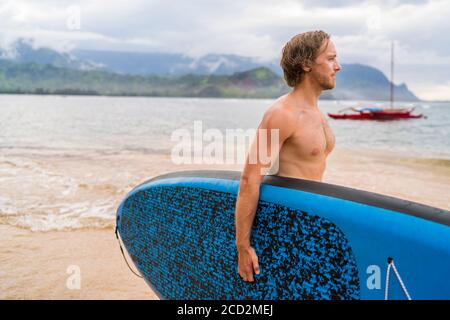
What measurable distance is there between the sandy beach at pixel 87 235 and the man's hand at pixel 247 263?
5.21ft

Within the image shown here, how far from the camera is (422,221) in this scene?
1456mm

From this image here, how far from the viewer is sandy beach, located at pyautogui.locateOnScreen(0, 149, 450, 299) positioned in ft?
10.9

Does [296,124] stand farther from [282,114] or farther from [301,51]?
[301,51]

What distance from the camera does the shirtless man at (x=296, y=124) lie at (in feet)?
5.62

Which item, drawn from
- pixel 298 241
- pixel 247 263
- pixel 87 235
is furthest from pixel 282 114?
pixel 87 235

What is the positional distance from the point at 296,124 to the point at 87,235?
352cm

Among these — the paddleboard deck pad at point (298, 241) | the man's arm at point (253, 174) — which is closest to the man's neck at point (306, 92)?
the man's arm at point (253, 174)

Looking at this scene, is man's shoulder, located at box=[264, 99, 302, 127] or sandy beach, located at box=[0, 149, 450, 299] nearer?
man's shoulder, located at box=[264, 99, 302, 127]

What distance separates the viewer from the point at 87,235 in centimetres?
456

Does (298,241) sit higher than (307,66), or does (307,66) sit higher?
(307,66)

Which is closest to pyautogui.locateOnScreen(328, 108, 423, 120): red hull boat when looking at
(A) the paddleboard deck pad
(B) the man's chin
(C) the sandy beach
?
(C) the sandy beach

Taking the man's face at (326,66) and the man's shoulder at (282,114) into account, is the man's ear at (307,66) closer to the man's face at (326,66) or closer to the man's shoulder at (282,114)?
the man's face at (326,66)

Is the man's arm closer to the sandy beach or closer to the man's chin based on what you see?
the man's chin

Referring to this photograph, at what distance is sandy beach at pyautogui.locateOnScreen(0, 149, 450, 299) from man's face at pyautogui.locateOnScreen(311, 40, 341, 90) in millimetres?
2295
